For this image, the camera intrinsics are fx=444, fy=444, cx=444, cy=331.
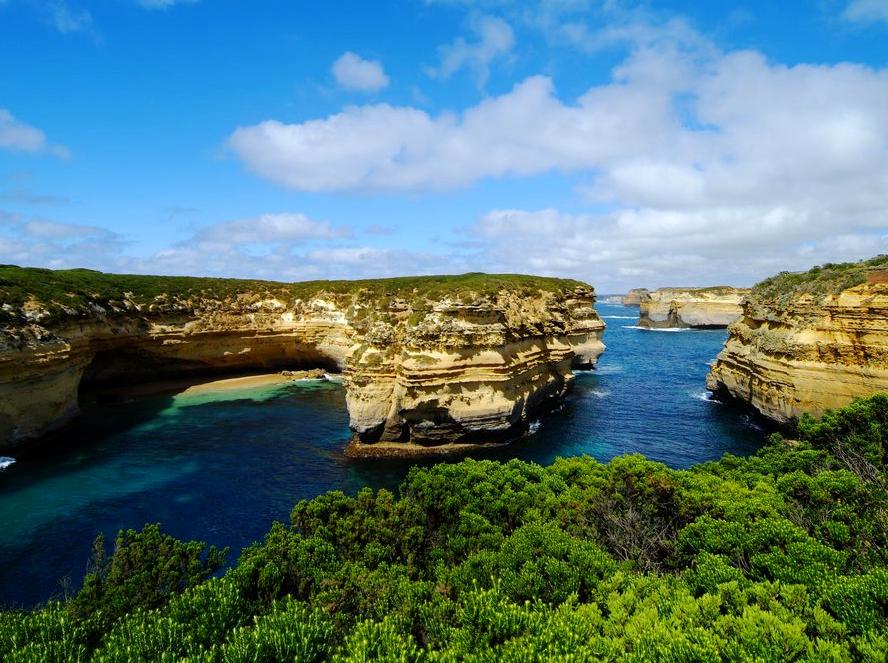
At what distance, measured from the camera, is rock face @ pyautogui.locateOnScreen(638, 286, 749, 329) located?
136 metres

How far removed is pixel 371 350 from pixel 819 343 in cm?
3758

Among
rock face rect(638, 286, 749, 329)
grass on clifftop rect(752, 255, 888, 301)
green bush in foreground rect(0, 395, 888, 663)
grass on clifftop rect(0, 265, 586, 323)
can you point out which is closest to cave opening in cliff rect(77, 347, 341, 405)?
grass on clifftop rect(0, 265, 586, 323)

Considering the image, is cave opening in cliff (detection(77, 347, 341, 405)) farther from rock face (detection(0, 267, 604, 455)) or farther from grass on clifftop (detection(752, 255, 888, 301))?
grass on clifftop (detection(752, 255, 888, 301))

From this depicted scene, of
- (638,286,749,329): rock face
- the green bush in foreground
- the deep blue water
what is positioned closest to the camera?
the green bush in foreground

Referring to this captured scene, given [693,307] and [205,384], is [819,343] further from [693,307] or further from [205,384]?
[693,307]

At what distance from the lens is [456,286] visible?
42.9 metres

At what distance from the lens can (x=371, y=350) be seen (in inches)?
1601

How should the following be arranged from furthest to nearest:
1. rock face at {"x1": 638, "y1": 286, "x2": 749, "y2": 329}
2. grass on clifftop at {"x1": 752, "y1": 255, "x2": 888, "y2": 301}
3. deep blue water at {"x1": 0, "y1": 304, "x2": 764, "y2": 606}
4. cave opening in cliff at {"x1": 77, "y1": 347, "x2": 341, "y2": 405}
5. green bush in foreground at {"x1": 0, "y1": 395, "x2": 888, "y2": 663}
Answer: rock face at {"x1": 638, "y1": 286, "x2": 749, "y2": 329} < cave opening in cliff at {"x1": 77, "y1": 347, "x2": 341, "y2": 405} < grass on clifftop at {"x1": 752, "y1": 255, "x2": 888, "y2": 301} < deep blue water at {"x1": 0, "y1": 304, "x2": 764, "y2": 606} < green bush in foreground at {"x1": 0, "y1": 395, "x2": 888, "y2": 663}

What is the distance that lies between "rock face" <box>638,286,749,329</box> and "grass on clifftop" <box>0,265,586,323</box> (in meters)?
91.0

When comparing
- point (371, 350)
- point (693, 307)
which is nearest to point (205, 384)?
point (371, 350)

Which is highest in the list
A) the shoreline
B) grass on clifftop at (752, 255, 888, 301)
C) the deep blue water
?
grass on clifftop at (752, 255, 888, 301)

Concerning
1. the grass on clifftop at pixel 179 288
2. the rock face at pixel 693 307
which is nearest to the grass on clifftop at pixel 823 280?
the grass on clifftop at pixel 179 288

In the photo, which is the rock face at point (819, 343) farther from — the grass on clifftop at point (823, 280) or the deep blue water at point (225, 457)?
the deep blue water at point (225, 457)

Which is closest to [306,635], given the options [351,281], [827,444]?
[827,444]
